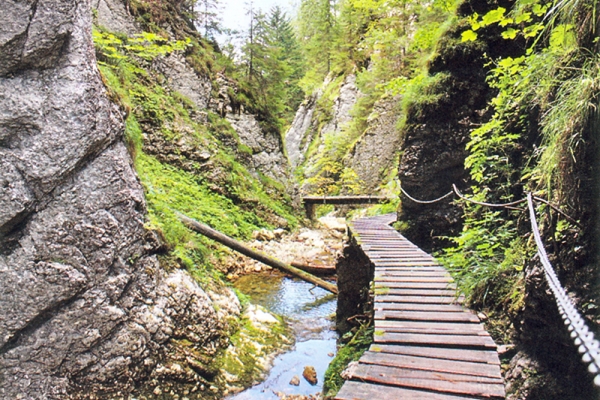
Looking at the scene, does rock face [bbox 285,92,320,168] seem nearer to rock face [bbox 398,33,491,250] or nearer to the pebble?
rock face [bbox 398,33,491,250]

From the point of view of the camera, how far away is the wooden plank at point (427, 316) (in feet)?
11.9

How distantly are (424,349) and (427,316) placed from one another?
0.67 metres

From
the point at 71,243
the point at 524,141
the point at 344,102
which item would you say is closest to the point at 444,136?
the point at 524,141

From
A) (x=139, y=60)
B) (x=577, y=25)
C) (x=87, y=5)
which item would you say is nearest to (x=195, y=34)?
(x=139, y=60)

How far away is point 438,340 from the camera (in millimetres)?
3230

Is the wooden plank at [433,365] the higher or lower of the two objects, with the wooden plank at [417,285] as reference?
higher

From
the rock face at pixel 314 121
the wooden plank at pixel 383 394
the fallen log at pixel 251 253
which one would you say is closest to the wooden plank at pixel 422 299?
the wooden plank at pixel 383 394

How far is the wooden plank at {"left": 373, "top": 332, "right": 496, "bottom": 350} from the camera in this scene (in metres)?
3.12

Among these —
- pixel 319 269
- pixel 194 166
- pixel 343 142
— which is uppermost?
pixel 343 142

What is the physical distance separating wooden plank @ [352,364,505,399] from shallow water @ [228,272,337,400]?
3093 mm

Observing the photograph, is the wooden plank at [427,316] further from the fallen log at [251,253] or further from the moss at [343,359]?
the fallen log at [251,253]

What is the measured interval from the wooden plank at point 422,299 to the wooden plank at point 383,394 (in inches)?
64.8

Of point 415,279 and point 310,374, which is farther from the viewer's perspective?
point 310,374

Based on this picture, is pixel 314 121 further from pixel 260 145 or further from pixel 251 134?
pixel 251 134
